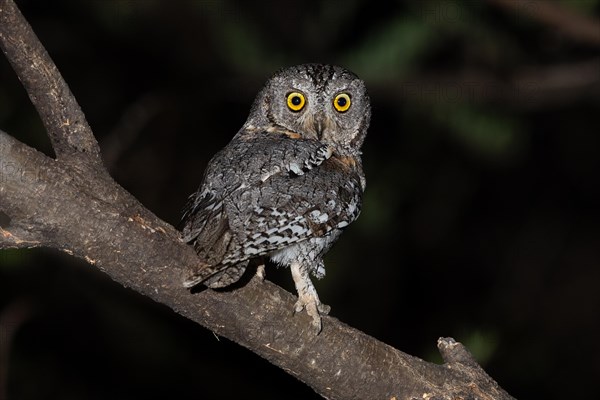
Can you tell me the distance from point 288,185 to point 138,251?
22.8 inches

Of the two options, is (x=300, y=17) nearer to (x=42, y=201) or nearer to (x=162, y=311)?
(x=162, y=311)

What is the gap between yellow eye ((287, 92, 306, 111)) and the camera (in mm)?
3234

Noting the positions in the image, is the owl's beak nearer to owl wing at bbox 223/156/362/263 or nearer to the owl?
the owl

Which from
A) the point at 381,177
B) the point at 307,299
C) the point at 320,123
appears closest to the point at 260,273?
the point at 307,299

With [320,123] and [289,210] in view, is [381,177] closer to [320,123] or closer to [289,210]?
[320,123]

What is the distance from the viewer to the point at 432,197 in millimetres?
6594

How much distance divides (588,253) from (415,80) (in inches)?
128

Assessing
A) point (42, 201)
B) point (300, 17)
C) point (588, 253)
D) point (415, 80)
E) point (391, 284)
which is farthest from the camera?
point (588, 253)

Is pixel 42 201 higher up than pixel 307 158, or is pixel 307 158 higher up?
pixel 307 158

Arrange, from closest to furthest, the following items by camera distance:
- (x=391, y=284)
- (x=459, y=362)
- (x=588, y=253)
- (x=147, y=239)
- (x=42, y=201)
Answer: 1. (x=42, y=201)
2. (x=147, y=239)
3. (x=459, y=362)
4. (x=391, y=284)
5. (x=588, y=253)

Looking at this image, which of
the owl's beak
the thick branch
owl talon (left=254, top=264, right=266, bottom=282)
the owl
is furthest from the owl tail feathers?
the owl's beak

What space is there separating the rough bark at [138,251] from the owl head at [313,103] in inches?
34.2

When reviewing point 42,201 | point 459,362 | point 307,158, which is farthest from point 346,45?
point 42,201

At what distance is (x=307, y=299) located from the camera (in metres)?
2.61
